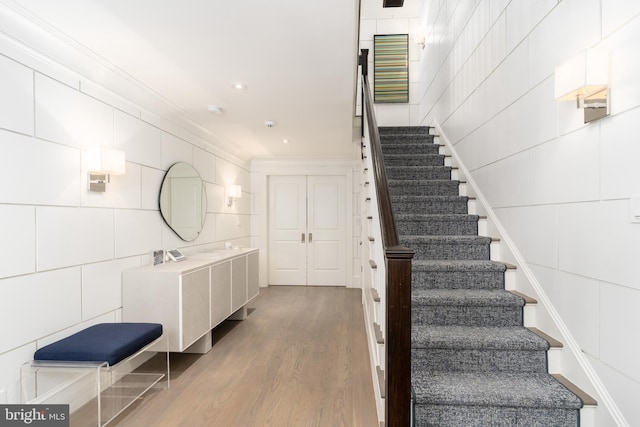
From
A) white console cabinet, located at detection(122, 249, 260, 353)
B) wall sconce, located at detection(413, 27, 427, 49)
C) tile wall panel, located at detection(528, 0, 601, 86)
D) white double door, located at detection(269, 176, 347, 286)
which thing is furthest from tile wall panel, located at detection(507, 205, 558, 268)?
white double door, located at detection(269, 176, 347, 286)

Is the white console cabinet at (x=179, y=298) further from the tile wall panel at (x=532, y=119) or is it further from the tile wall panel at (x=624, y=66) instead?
the tile wall panel at (x=624, y=66)

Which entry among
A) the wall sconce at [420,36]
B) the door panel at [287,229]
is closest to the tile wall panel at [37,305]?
the door panel at [287,229]

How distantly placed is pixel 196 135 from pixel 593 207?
3893 millimetres

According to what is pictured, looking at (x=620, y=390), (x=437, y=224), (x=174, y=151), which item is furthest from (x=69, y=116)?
(x=620, y=390)

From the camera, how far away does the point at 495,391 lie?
1.78 m

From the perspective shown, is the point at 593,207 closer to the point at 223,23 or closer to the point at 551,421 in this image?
the point at 551,421

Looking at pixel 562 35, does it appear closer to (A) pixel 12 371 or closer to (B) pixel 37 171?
(B) pixel 37 171

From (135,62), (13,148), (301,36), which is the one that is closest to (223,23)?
(301,36)

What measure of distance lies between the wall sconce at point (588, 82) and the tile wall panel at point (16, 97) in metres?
2.88

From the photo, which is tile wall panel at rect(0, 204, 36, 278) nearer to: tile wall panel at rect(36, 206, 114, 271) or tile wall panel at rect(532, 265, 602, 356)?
tile wall panel at rect(36, 206, 114, 271)

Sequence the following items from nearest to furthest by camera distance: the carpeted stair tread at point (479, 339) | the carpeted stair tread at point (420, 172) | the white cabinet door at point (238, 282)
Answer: the carpeted stair tread at point (479, 339) → the carpeted stair tread at point (420, 172) → the white cabinet door at point (238, 282)

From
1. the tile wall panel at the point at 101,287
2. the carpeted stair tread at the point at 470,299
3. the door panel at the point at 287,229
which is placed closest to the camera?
the carpeted stair tread at the point at 470,299

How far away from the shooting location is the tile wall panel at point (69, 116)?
2.14m

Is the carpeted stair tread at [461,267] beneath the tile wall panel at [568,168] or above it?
beneath
